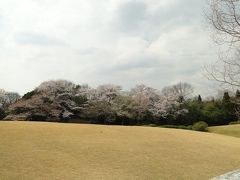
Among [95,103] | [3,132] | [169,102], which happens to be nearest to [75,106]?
[95,103]

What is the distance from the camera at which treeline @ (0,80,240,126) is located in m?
58.6

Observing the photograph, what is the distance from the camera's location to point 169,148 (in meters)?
24.0

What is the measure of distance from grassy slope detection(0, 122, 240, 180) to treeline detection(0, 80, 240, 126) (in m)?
32.1

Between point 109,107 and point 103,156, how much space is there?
144 ft

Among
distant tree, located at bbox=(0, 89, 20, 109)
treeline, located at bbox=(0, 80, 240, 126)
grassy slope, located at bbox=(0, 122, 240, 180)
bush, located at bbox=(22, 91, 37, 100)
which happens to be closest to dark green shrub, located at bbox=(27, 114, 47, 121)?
treeline, located at bbox=(0, 80, 240, 126)

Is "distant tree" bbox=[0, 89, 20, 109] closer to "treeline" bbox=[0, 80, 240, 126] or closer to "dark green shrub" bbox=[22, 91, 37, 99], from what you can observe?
"treeline" bbox=[0, 80, 240, 126]

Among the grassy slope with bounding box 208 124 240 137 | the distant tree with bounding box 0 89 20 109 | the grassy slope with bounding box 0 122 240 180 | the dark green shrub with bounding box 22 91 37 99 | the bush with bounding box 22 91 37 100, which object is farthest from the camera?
the distant tree with bounding box 0 89 20 109

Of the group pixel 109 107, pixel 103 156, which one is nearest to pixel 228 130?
pixel 109 107

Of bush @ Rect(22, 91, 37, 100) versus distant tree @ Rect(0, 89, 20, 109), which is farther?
distant tree @ Rect(0, 89, 20, 109)

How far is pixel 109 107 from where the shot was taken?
6344 centimetres

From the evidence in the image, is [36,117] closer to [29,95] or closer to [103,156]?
[29,95]

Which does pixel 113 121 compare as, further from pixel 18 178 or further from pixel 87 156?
pixel 18 178

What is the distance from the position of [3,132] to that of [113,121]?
40.7 metres

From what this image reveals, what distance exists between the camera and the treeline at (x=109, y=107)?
58.6m
